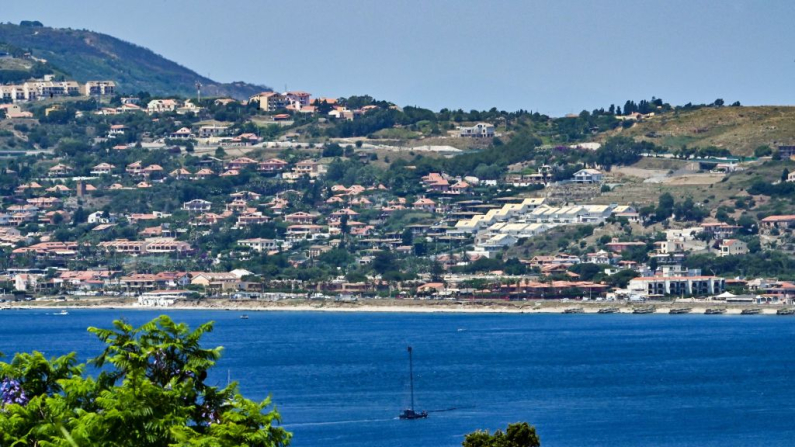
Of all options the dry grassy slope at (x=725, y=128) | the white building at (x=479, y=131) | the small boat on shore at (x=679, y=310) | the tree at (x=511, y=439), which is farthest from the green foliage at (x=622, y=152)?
the tree at (x=511, y=439)

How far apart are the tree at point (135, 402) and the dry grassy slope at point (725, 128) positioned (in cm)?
13390

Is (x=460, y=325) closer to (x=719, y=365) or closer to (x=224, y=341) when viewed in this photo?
(x=224, y=341)

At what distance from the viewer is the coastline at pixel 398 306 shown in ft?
348

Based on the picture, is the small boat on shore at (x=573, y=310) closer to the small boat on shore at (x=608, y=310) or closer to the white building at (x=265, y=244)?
the small boat on shore at (x=608, y=310)

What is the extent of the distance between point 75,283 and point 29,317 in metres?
14.3

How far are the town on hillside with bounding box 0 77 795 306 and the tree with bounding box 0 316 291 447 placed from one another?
298 ft

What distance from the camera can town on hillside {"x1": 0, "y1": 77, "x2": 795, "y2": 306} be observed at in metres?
118

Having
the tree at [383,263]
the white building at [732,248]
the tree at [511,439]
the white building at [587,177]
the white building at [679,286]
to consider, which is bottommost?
the tree at [511,439]

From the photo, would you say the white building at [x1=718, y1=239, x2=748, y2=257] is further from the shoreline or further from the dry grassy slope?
the dry grassy slope

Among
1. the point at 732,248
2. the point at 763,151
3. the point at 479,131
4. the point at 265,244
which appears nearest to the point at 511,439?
the point at 732,248

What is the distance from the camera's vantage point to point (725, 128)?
504ft

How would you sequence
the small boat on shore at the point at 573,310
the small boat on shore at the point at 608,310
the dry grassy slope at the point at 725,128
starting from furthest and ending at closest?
the dry grassy slope at the point at 725,128, the small boat on shore at the point at 573,310, the small boat on shore at the point at 608,310

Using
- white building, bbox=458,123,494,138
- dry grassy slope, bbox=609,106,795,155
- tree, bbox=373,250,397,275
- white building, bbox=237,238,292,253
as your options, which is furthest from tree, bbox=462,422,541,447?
white building, bbox=458,123,494,138

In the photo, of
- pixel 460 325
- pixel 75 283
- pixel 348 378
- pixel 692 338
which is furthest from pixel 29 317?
pixel 348 378
